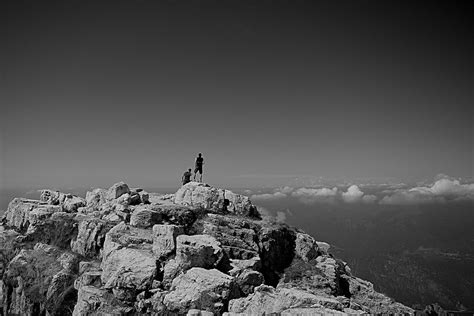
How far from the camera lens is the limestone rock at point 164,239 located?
3044 centimetres

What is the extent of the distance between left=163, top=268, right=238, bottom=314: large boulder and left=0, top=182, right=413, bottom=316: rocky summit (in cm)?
8

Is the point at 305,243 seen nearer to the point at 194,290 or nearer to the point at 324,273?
the point at 324,273

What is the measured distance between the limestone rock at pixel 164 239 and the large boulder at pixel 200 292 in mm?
4121

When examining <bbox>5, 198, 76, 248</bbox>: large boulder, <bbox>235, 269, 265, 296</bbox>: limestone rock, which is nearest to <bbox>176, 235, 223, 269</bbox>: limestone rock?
<bbox>235, 269, 265, 296</bbox>: limestone rock

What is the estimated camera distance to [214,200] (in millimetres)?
42281

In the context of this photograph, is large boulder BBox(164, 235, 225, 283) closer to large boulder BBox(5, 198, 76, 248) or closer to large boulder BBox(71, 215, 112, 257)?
large boulder BBox(71, 215, 112, 257)

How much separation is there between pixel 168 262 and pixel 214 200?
14.1m

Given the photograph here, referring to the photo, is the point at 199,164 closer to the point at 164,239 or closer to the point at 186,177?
the point at 186,177

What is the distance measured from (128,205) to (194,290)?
20.8 metres

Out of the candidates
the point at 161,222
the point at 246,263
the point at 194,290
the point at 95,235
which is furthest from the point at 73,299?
the point at 246,263

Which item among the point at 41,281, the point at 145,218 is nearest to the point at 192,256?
the point at 145,218

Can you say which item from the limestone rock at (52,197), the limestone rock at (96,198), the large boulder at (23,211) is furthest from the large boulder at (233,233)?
the limestone rock at (52,197)

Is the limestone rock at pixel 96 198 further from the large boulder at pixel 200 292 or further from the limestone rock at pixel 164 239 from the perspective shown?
the large boulder at pixel 200 292

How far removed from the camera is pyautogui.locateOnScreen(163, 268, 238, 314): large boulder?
80.0 ft
